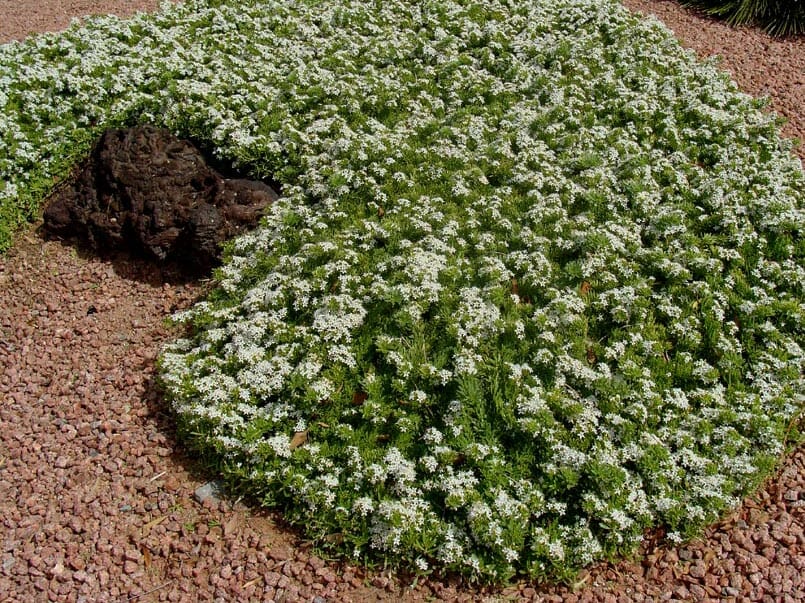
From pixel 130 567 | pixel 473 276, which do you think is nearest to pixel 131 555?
pixel 130 567

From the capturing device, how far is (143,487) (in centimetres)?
546

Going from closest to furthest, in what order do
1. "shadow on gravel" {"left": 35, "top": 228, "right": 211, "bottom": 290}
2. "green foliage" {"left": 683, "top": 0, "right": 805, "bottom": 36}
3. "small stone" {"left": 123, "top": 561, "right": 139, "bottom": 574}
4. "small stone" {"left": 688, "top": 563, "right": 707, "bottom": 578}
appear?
1. "small stone" {"left": 688, "top": 563, "right": 707, "bottom": 578}
2. "small stone" {"left": 123, "top": 561, "right": 139, "bottom": 574}
3. "shadow on gravel" {"left": 35, "top": 228, "right": 211, "bottom": 290}
4. "green foliage" {"left": 683, "top": 0, "right": 805, "bottom": 36}

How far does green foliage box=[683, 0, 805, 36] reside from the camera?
36.5 feet

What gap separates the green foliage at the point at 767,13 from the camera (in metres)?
11.1

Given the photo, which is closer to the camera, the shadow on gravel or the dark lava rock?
the dark lava rock

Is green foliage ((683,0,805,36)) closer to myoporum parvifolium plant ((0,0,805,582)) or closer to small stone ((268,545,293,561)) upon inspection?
myoporum parvifolium plant ((0,0,805,582))

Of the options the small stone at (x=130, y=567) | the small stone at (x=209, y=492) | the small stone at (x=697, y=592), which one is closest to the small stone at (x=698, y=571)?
the small stone at (x=697, y=592)

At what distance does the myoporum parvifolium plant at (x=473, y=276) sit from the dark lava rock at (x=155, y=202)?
461mm

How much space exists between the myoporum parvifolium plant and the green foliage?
279 cm

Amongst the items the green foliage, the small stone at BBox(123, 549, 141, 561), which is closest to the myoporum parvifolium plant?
the small stone at BBox(123, 549, 141, 561)

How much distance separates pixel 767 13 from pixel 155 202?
10.6 metres

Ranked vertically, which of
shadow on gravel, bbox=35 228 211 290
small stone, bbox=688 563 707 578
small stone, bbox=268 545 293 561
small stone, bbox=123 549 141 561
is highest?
small stone, bbox=688 563 707 578

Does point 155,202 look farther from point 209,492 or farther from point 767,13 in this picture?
point 767,13

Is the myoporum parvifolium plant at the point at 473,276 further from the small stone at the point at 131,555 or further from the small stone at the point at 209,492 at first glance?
the small stone at the point at 131,555
